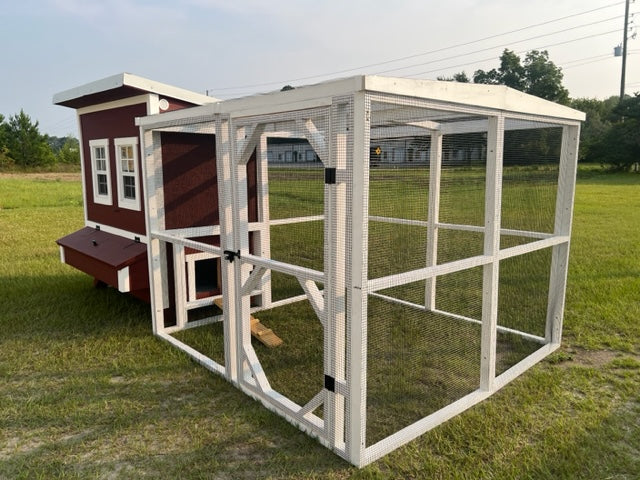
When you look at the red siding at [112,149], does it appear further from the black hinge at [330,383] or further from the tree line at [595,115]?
the tree line at [595,115]

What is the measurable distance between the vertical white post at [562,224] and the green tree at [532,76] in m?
39.3

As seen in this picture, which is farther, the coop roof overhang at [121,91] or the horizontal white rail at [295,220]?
the horizontal white rail at [295,220]

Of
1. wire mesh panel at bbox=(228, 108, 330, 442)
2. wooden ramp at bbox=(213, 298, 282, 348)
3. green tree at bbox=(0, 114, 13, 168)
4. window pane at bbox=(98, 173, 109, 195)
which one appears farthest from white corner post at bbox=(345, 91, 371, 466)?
green tree at bbox=(0, 114, 13, 168)

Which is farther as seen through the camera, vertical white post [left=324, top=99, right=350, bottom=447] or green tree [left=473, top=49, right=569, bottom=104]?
green tree [left=473, top=49, right=569, bottom=104]

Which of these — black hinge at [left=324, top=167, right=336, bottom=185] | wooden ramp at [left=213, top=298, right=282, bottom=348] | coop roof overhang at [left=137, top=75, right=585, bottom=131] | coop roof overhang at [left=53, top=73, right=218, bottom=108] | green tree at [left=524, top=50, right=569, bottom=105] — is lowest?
wooden ramp at [left=213, top=298, right=282, bottom=348]

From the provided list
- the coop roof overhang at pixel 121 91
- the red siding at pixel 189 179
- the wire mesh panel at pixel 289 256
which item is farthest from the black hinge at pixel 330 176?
the coop roof overhang at pixel 121 91

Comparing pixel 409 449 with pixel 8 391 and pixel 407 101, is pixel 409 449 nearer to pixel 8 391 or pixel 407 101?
pixel 407 101

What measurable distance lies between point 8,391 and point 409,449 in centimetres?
277

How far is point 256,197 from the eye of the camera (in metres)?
4.85

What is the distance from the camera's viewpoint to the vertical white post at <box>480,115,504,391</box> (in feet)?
9.44

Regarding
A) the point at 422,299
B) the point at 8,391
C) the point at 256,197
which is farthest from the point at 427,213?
the point at 8,391

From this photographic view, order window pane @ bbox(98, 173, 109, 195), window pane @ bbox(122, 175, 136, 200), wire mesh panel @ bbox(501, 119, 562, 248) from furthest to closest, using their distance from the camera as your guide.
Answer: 1. window pane @ bbox(98, 173, 109, 195)
2. window pane @ bbox(122, 175, 136, 200)
3. wire mesh panel @ bbox(501, 119, 562, 248)

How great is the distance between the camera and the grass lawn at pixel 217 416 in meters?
2.43

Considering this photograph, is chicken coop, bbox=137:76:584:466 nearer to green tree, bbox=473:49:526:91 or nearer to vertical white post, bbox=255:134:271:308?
vertical white post, bbox=255:134:271:308
